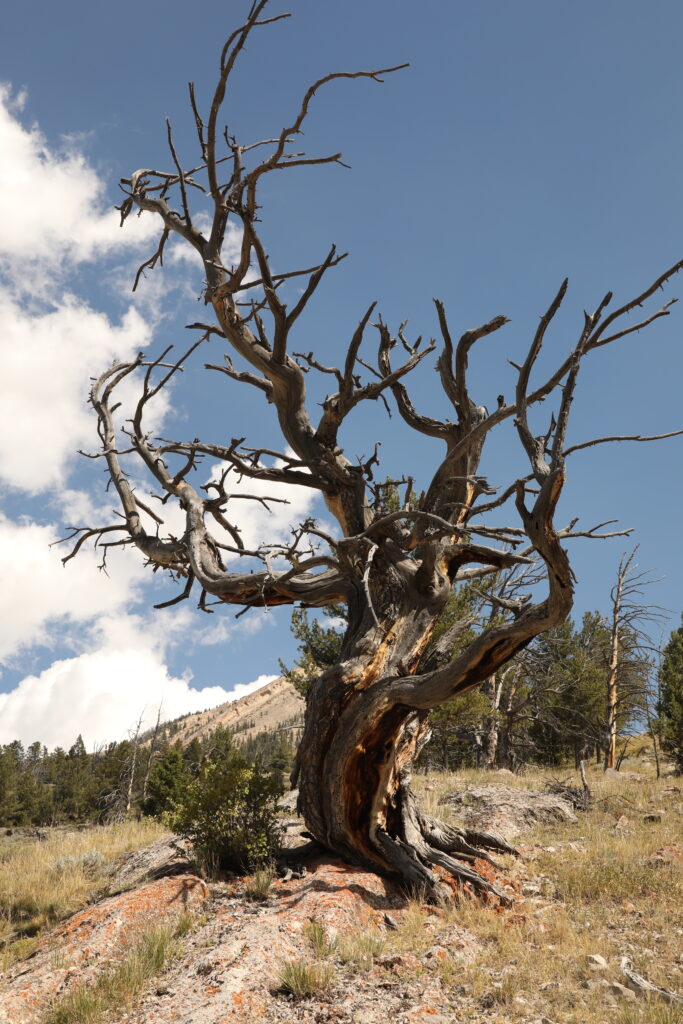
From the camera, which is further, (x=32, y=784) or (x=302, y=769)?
(x=32, y=784)

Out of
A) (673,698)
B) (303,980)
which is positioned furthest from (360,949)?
(673,698)

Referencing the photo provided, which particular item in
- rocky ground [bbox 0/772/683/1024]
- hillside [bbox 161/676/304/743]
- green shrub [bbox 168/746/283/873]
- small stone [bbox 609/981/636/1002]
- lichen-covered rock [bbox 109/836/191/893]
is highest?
hillside [bbox 161/676/304/743]

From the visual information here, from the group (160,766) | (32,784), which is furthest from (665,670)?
(32,784)

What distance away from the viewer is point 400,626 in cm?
720

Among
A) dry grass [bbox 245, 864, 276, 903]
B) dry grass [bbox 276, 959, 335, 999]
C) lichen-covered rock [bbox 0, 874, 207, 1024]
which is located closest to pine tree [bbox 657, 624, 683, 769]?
dry grass [bbox 245, 864, 276, 903]

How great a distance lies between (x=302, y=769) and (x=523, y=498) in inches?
151

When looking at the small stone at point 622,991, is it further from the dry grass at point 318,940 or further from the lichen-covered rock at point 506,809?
the lichen-covered rock at point 506,809

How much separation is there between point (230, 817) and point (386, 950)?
268cm

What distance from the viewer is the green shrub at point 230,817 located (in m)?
7.11

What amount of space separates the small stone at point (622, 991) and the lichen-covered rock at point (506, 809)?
5.10 meters

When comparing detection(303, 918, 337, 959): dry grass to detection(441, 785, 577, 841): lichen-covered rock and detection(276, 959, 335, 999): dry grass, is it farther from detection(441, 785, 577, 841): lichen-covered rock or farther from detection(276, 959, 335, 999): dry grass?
detection(441, 785, 577, 841): lichen-covered rock

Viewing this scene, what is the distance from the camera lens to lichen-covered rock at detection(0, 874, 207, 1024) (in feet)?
15.1

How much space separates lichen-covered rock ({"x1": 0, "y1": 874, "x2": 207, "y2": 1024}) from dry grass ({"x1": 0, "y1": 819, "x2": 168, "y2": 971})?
511 millimetres

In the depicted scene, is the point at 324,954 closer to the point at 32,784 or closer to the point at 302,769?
the point at 302,769
